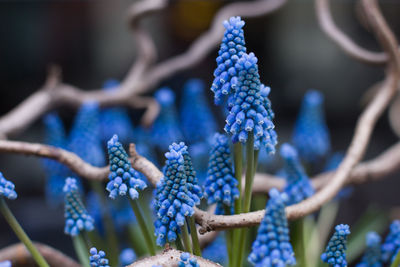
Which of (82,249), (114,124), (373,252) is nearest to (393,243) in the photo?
(373,252)

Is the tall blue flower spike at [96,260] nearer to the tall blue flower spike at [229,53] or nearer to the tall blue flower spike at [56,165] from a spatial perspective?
the tall blue flower spike at [229,53]

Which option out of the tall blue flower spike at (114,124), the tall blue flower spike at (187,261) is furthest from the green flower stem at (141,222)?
the tall blue flower spike at (114,124)

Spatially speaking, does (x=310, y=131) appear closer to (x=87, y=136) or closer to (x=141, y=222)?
(x=87, y=136)

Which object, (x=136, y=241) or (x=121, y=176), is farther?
(x=136, y=241)

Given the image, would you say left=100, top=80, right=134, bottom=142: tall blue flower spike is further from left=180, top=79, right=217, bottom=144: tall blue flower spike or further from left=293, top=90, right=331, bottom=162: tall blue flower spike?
left=293, top=90, right=331, bottom=162: tall blue flower spike

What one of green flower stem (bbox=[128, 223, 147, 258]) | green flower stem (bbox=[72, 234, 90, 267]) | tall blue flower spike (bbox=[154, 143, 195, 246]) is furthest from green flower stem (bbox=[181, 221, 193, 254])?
green flower stem (bbox=[128, 223, 147, 258])
